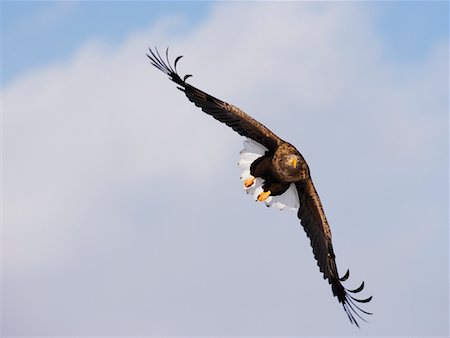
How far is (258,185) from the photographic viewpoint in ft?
58.2

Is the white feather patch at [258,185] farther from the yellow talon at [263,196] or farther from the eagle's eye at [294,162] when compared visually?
the eagle's eye at [294,162]

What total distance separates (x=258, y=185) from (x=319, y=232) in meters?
1.63

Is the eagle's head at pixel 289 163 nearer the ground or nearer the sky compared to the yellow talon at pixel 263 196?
nearer the sky

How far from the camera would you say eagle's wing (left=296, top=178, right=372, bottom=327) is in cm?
1772

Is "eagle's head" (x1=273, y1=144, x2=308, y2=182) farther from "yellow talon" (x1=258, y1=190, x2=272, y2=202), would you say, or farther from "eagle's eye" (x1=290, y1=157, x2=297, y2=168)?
"yellow talon" (x1=258, y1=190, x2=272, y2=202)

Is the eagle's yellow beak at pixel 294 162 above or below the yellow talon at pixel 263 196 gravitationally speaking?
above

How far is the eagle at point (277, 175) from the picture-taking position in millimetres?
16797

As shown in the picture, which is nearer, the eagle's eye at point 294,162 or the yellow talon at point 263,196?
the eagle's eye at point 294,162

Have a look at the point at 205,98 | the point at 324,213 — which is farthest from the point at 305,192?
the point at 205,98

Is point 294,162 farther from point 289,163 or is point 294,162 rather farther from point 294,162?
point 289,163

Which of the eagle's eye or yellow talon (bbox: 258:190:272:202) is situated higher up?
the eagle's eye

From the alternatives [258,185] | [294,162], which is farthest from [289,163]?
[258,185]

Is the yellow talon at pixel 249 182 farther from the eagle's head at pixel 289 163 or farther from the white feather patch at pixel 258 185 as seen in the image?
the eagle's head at pixel 289 163

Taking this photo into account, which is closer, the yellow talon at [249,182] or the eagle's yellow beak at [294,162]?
the eagle's yellow beak at [294,162]
